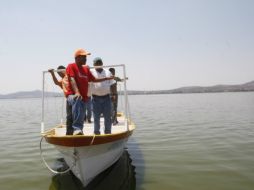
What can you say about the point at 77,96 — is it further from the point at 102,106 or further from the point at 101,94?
the point at 102,106

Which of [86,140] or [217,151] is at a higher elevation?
[86,140]

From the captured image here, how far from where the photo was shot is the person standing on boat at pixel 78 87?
6.34m

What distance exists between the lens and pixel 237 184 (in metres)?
7.07

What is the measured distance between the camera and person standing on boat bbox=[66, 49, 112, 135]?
6.34 meters

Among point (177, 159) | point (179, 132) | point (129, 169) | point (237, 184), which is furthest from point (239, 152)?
point (179, 132)

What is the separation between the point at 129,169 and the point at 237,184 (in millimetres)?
3103

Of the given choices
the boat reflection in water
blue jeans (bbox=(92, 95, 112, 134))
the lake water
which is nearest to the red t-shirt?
blue jeans (bbox=(92, 95, 112, 134))

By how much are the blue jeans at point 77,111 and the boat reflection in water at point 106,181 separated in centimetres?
146

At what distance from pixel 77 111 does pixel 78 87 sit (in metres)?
0.56

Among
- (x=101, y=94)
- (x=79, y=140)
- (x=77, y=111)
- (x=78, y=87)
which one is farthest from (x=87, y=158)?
(x=101, y=94)

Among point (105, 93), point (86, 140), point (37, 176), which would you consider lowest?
point (37, 176)

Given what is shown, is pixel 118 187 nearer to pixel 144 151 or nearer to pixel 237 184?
pixel 237 184

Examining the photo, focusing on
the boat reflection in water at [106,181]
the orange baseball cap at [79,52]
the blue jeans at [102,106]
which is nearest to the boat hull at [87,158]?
the boat reflection in water at [106,181]

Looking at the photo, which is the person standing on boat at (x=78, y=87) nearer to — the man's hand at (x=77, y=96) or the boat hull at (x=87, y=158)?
the man's hand at (x=77, y=96)
